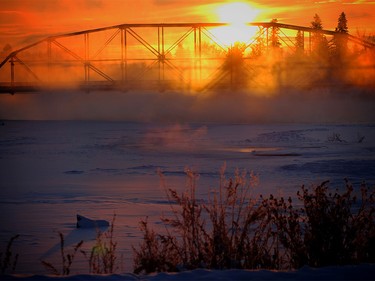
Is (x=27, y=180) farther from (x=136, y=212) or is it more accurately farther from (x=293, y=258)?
(x=293, y=258)

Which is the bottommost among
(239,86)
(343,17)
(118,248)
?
(118,248)

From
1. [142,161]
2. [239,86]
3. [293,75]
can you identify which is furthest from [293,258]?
[293,75]

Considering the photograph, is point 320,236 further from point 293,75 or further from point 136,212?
point 293,75

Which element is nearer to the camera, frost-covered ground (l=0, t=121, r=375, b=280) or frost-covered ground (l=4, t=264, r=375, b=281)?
frost-covered ground (l=4, t=264, r=375, b=281)

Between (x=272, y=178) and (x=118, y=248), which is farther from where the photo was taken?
(x=272, y=178)

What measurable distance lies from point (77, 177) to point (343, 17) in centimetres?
9485

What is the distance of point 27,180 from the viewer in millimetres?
21531

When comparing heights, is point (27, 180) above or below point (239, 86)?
below

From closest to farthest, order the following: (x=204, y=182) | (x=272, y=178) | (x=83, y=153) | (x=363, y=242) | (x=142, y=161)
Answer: (x=363, y=242), (x=204, y=182), (x=272, y=178), (x=142, y=161), (x=83, y=153)

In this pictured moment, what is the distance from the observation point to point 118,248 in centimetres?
1046

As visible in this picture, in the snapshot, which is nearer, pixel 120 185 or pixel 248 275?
pixel 248 275

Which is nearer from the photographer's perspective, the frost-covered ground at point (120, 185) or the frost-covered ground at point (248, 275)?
the frost-covered ground at point (248, 275)

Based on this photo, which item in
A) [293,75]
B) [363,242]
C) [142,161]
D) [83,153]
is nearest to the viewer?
[363,242]

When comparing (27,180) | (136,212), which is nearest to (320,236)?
(136,212)
